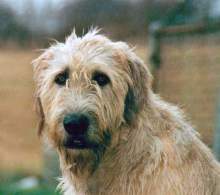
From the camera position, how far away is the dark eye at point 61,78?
718 centimetres

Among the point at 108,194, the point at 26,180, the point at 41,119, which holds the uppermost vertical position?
the point at 41,119

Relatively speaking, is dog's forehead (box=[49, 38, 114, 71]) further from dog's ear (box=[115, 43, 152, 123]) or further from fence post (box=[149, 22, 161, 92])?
fence post (box=[149, 22, 161, 92])

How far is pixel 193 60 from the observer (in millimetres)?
14719

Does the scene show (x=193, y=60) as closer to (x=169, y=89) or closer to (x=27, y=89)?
(x=169, y=89)

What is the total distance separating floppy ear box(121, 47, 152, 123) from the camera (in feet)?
23.8

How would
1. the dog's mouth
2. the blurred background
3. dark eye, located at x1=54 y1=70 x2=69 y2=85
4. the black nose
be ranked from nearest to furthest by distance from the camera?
1. the black nose
2. the dog's mouth
3. dark eye, located at x1=54 y1=70 x2=69 y2=85
4. the blurred background

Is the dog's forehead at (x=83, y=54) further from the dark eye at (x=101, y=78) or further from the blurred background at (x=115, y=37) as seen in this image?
the blurred background at (x=115, y=37)

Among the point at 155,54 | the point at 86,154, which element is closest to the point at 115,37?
the point at 155,54

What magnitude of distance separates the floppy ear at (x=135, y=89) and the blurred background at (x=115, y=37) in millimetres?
648

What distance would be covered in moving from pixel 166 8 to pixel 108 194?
68.5 ft

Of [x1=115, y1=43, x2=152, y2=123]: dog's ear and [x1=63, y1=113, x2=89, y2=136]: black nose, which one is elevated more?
[x1=115, y1=43, x2=152, y2=123]: dog's ear

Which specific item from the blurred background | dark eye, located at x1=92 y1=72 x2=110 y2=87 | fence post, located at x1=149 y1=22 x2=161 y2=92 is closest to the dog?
dark eye, located at x1=92 y1=72 x2=110 y2=87

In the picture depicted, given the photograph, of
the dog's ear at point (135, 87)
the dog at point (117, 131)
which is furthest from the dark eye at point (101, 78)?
the dog's ear at point (135, 87)

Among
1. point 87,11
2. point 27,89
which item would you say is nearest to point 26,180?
point 27,89
